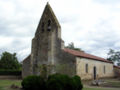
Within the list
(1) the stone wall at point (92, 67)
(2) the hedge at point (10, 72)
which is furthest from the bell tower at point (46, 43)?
(2) the hedge at point (10, 72)

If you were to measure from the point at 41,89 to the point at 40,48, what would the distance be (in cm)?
1644

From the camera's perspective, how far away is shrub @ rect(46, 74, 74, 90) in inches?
572

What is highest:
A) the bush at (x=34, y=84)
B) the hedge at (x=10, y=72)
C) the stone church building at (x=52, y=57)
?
the stone church building at (x=52, y=57)

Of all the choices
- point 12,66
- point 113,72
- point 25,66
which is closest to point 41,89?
point 25,66

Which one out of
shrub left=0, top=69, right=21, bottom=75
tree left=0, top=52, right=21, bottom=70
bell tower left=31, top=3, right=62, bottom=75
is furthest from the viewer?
tree left=0, top=52, right=21, bottom=70

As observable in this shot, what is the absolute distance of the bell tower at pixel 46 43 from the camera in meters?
30.5

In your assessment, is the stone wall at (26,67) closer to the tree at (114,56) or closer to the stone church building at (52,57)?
the stone church building at (52,57)

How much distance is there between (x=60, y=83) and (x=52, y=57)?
15846mm

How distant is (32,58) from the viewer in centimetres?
3325

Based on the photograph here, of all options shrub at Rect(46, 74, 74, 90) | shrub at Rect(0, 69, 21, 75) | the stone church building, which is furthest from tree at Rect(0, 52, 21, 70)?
shrub at Rect(46, 74, 74, 90)

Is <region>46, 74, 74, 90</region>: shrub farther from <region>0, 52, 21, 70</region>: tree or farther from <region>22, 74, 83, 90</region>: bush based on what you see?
<region>0, 52, 21, 70</region>: tree

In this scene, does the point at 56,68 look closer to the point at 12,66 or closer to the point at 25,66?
the point at 25,66

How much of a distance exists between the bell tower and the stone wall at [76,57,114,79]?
15.2 feet

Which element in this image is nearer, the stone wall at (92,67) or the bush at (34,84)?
the bush at (34,84)
